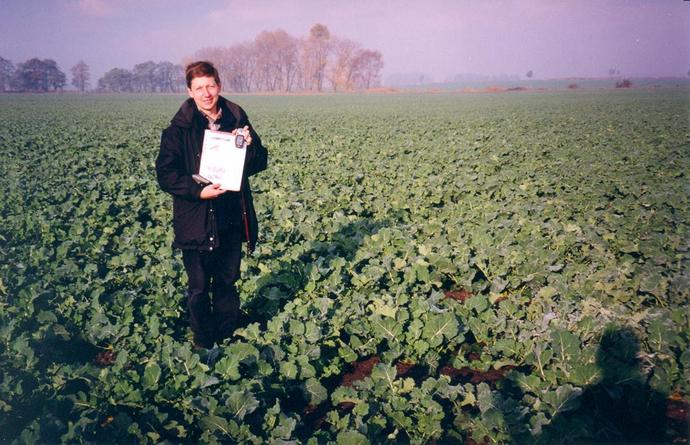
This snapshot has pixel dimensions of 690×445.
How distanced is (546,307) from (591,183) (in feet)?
19.1

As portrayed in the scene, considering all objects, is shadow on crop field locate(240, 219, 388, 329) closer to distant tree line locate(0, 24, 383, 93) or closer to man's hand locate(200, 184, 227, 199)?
man's hand locate(200, 184, 227, 199)

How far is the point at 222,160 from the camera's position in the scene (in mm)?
2957

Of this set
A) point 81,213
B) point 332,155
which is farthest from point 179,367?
point 332,155

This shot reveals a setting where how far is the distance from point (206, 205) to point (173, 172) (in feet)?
1.14

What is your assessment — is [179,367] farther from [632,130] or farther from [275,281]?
[632,130]

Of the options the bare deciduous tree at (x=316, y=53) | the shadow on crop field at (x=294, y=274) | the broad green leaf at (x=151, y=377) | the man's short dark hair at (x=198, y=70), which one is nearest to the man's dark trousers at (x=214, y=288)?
the shadow on crop field at (x=294, y=274)

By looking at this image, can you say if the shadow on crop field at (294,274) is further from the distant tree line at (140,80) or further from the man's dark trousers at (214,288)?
the distant tree line at (140,80)

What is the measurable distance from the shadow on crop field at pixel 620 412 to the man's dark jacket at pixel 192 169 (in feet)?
8.47

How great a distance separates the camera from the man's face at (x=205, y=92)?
113 inches

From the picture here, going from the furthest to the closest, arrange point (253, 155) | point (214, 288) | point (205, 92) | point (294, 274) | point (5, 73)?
point (5, 73)
point (294, 274)
point (214, 288)
point (253, 155)
point (205, 92)

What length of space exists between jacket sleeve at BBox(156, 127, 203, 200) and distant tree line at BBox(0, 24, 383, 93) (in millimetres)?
51931

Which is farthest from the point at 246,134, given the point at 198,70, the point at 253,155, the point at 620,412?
the point at 620,412

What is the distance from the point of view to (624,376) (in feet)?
9.27

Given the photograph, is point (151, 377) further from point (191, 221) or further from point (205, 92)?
point (205, 92)
